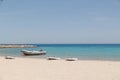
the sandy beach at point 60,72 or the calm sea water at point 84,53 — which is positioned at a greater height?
the sandy beach at point 60,72

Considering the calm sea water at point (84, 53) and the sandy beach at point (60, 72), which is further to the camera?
the calm sea water at point (84, 53)

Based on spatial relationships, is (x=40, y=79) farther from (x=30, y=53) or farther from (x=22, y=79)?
(x=30, y=53)

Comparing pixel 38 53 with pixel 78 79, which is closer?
pixel 78 79

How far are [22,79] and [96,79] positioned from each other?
9.93 feet

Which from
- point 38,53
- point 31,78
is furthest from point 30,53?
point 31,78

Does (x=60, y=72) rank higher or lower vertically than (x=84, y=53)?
higher

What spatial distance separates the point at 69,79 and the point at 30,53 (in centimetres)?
2797

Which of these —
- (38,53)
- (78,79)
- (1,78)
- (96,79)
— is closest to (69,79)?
(78,79)

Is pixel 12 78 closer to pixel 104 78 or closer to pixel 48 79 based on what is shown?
pixel 48 79

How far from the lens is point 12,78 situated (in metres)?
11.1

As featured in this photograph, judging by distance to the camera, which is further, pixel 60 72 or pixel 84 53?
pixel 84 53

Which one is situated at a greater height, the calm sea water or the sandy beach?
the sandy beach

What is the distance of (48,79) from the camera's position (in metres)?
11.1

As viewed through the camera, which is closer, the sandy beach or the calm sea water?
the sandy beach
